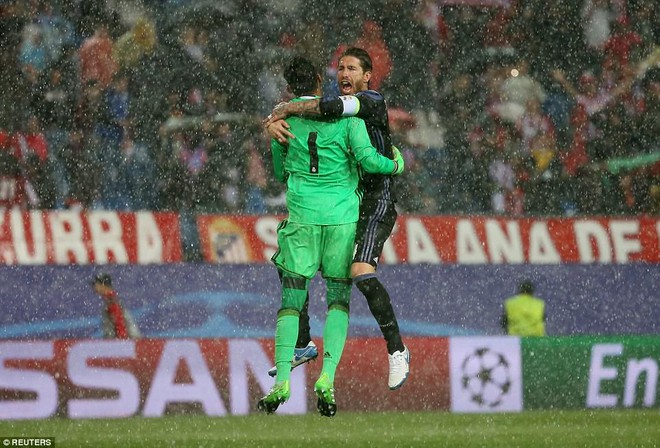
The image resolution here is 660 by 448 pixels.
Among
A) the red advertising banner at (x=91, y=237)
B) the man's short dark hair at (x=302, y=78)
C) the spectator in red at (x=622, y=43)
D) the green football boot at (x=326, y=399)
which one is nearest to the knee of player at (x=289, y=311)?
the green football boot at (x=326, y=399)

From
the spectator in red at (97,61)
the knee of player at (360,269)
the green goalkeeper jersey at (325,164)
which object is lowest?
the knee of player at (360,269)

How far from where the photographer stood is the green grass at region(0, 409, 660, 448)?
10555 millimetres

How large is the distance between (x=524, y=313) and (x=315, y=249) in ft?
23.3

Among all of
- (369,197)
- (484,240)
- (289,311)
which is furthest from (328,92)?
(289,311)

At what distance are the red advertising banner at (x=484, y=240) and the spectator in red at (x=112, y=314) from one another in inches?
38.7

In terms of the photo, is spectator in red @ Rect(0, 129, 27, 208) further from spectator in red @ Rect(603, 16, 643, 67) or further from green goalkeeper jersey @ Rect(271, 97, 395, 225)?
spectator in red @ Rect(603, 16, 643, 67)

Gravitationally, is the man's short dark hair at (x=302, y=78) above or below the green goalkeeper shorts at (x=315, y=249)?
above

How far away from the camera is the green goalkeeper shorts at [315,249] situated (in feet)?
27.9

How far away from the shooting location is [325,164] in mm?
8469

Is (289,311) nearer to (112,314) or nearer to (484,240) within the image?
(112,314)

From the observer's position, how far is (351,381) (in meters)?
14.0

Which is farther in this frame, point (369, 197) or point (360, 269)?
point (369, 197)

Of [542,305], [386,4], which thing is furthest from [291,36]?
[542,305]

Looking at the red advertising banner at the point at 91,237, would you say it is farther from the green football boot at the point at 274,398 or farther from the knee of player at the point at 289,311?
the green football boot at the point at 274,398
